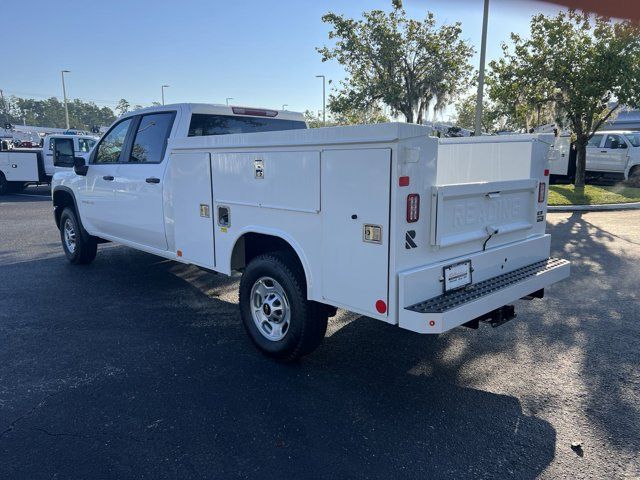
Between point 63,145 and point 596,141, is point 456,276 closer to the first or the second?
point 596,141

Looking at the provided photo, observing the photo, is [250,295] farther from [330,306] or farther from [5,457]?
[5,457]

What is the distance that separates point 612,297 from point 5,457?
6050mm

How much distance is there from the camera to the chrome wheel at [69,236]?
7.68 metres

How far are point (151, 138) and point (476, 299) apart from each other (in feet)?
13.3

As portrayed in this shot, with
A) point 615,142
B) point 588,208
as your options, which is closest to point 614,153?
point 615,142

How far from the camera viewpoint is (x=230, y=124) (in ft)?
19.2

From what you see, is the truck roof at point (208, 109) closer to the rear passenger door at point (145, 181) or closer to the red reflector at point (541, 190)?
the rear passenger door at point (145, 181)

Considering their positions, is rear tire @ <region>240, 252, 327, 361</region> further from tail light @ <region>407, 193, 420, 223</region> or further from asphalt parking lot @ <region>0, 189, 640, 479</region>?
tail light @ <region>407, 193, 420, 223</region>

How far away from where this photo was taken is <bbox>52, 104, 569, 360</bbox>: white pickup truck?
3232mm

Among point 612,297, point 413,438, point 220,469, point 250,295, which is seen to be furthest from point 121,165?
point 612,297

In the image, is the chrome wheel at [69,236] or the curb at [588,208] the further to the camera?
the curb at [588,208]

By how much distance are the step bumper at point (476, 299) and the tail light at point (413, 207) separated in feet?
1.83

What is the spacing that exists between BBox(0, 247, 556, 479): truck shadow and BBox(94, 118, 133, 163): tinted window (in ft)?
6.83

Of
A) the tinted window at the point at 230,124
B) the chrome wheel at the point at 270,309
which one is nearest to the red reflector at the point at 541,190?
the chrome wheel at the point at 270,309
